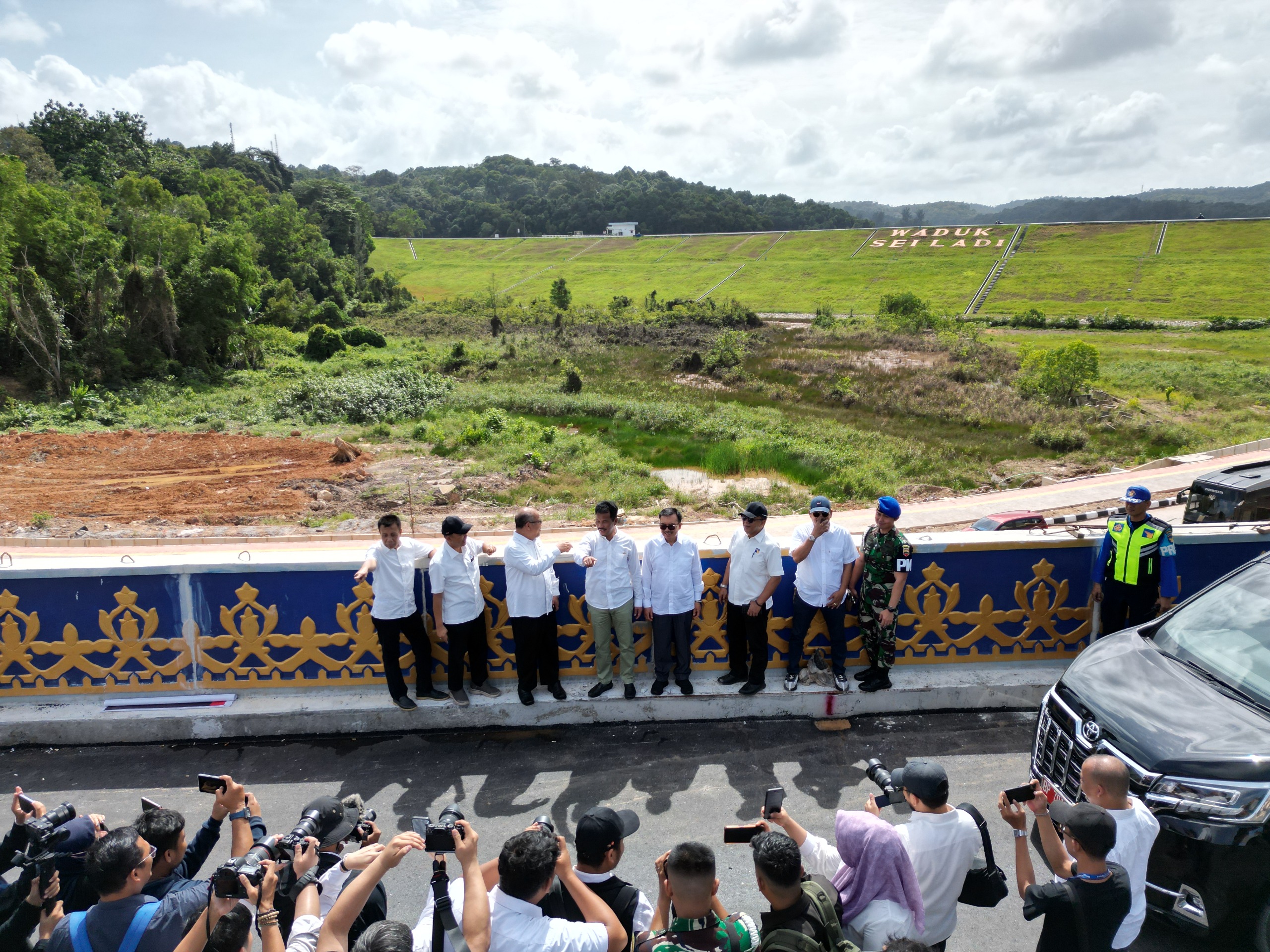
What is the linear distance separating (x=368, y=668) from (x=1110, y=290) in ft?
259

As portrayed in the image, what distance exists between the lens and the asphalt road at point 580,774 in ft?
17.0

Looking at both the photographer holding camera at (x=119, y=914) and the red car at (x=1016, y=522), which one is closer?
the photographer holding camera at (x=119, y=914)

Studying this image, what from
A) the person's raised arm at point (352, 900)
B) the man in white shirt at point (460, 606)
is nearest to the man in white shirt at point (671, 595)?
the man in white shirt at point (460, 606)

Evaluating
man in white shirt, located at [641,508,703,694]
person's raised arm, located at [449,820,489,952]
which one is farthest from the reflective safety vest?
person's raised arm, located at [449,820,489,952]

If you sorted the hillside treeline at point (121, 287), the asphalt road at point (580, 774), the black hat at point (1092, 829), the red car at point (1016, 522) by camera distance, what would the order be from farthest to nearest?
the hillside treeline at point (121, 287)
the red car at point (1016, 522)
the asphalt road at point (580, 774)
the black hat at point (1092, 829)

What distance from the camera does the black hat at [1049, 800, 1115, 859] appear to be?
9.94 feet

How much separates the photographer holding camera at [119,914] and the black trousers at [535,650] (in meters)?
3.47

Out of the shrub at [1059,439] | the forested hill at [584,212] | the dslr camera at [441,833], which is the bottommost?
the shrub at [1059,439]

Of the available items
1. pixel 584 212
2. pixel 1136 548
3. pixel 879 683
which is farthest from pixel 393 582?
pixel 584 212

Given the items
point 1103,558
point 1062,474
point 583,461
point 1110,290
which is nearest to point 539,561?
point 1103,558

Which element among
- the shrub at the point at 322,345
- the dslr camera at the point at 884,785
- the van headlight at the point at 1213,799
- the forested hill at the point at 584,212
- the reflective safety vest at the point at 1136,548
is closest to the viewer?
the dslr camera at the point at 884,785

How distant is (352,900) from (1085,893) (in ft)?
9.10

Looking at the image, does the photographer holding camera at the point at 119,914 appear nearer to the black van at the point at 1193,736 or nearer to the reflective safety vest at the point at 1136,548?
the black van at the point at 1193,736

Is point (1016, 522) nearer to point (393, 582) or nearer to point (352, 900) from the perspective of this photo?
point (393, 582)
